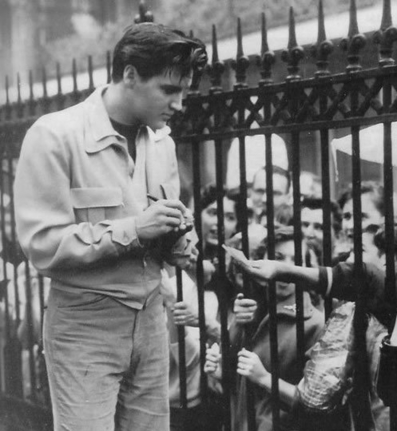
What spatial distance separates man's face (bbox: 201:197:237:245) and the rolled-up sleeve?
221 cm

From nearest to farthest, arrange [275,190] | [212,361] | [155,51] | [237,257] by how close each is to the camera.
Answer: [155,51]
[237,257]
[212,361]
[275,190]

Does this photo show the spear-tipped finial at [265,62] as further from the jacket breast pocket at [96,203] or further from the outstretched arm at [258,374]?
the outstretched arm at [258,374]

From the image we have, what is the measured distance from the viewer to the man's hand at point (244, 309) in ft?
12.0

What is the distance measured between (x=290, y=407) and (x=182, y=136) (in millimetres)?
1432

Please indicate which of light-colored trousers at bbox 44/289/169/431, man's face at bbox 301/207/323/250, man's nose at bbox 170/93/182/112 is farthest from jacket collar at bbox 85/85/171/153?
man's face at bbox 301/207/323/250

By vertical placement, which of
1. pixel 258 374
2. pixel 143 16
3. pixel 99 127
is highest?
pixel 143 16

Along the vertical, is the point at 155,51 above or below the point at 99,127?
above

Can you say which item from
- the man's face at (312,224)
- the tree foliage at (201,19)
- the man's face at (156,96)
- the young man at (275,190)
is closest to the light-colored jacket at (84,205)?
the man's face at (156,96)

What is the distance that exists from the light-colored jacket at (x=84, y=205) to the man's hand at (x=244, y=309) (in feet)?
2.88

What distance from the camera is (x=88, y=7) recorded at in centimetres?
1459

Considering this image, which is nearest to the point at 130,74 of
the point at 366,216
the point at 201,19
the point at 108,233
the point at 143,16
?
the point at 108,233

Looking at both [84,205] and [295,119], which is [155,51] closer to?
[84,205]

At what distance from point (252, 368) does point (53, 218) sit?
1.44 metres

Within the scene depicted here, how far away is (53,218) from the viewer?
262 centimetres
